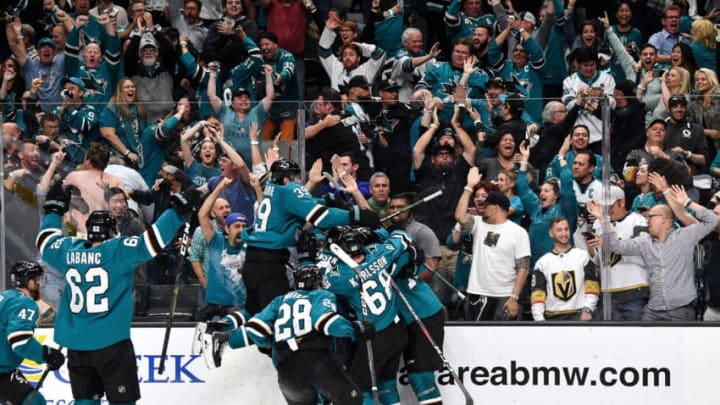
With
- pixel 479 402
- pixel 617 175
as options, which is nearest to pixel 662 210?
pixel 617 175

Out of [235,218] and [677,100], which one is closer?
[677,100]

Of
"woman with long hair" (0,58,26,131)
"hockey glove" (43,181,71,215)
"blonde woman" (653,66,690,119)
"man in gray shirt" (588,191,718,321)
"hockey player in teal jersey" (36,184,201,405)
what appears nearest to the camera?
"hockey player in teal jersey" (36,184,201,405)

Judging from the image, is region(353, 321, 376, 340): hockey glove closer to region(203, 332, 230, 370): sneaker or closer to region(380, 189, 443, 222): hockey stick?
region(203, 332, 230, 370): sneaker

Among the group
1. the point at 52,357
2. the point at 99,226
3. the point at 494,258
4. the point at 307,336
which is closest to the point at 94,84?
the point at 99,226

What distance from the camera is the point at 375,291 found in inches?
407

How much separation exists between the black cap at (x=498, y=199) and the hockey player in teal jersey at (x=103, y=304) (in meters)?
2.07

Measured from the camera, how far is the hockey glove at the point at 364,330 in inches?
395

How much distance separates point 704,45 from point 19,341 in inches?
247

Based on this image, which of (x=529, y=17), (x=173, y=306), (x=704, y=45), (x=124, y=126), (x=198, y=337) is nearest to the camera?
(x=198, y=337)

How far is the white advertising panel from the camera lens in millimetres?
10703

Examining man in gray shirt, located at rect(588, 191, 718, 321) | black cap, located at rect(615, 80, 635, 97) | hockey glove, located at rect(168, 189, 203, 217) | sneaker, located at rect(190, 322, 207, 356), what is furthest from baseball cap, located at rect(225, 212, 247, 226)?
black cap, located at rect(615, 80, 635, 97)

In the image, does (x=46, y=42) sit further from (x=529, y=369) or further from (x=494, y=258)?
(x=529, y=369)

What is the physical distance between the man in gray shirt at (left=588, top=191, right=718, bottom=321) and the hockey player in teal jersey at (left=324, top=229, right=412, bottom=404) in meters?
1.44

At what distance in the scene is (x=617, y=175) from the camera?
10.8 meters
